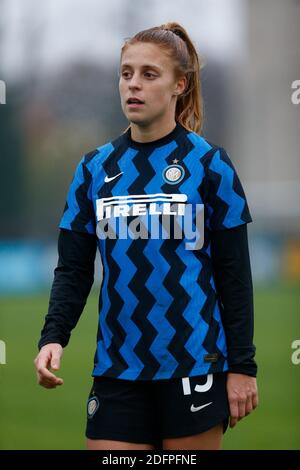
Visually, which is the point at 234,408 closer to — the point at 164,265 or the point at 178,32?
the point at 164,265

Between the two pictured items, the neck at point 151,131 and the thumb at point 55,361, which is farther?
the neck at point 151,131

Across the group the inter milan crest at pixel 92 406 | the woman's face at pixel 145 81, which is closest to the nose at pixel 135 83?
the woman's face at pixel 145 81

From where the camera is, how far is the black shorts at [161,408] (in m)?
2.78

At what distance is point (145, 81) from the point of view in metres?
2.85

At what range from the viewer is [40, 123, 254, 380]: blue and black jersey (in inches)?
110

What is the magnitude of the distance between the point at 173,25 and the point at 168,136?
15.2 inches

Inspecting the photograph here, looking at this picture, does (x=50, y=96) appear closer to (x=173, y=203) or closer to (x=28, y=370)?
(x=28, y=370)

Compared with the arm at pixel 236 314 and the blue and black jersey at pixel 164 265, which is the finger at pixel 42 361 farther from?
the arm at pixel 236 314

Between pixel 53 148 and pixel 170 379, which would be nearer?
pixel 170 379

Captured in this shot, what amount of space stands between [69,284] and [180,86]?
2.46 feet

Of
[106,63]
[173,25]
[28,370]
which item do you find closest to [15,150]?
[106,63]

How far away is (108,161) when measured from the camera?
2.97 m

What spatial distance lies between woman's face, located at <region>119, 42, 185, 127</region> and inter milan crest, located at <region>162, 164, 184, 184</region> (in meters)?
0.16

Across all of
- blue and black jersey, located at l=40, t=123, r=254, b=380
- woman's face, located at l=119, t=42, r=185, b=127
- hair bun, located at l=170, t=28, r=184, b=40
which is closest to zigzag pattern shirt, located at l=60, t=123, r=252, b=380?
blue and black jersey, located at l=40, t=123, r=254, b=380
